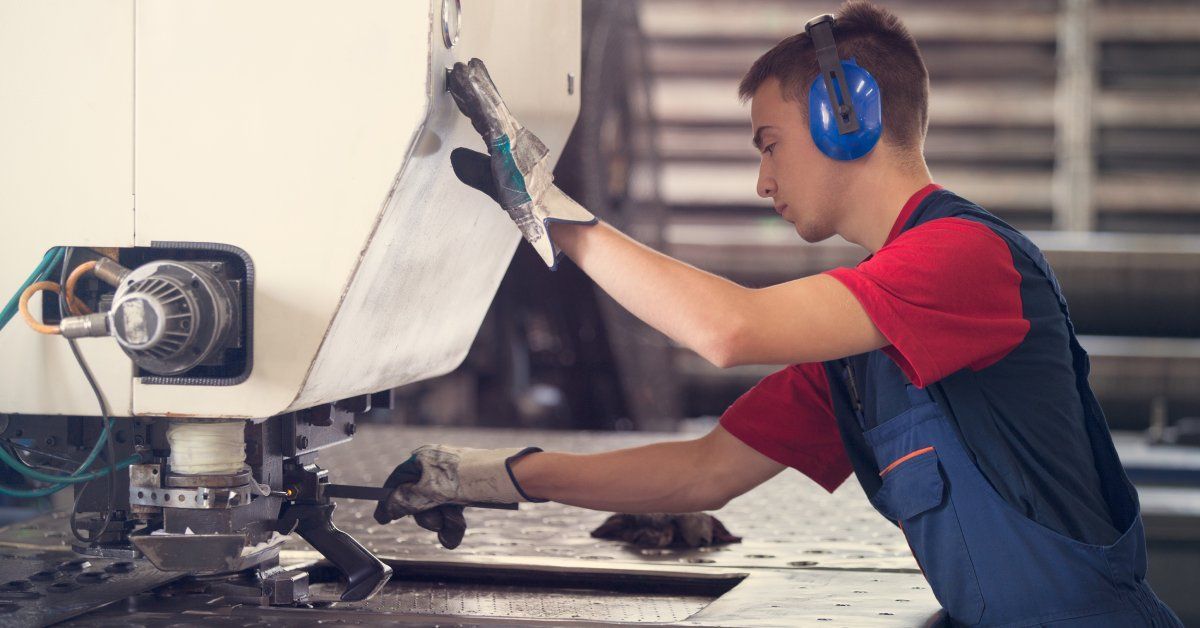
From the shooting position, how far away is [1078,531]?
4.01ft

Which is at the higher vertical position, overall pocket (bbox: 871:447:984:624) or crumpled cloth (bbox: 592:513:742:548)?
overall pocket (bbox: 871:447:984:624)

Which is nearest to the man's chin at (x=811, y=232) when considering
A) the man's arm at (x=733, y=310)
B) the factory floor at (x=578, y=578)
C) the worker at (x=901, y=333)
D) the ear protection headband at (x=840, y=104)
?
the worker at (x=901, y=333)

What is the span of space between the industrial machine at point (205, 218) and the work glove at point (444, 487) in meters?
0.29

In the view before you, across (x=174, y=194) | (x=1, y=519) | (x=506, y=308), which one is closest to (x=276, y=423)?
→ (x=174, y=194)

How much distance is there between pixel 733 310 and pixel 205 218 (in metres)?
0.49

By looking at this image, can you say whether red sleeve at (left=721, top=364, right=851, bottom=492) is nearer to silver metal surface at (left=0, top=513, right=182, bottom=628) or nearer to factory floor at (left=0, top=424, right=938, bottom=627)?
factory floor at (left=0, top=424, right=938, bottom=627)

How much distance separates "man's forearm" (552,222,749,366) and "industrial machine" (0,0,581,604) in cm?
16

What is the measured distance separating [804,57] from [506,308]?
2.32 metres

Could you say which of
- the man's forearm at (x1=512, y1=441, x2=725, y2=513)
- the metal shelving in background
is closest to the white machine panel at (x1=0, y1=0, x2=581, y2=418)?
the man's forearm at (x1=512, y1=441, x2=725, y2=513)

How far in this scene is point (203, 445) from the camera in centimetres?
111

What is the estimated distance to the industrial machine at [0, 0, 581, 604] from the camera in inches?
40.3

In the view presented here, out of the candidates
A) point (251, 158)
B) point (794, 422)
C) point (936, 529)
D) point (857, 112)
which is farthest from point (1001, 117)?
point (251, 158)

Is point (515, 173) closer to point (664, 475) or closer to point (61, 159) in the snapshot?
point (61, 159)

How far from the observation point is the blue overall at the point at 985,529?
118 cm
